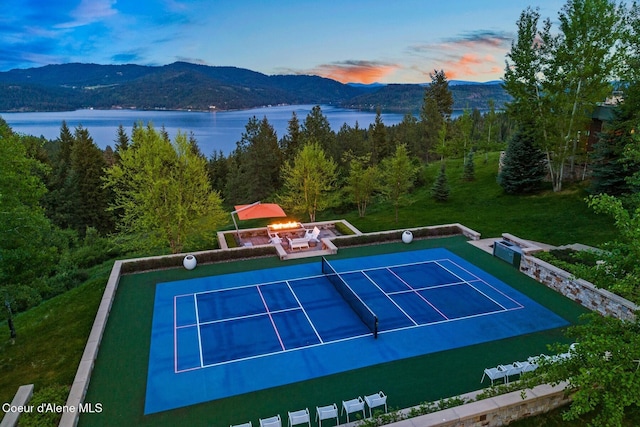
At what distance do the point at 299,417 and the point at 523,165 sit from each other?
27510mm

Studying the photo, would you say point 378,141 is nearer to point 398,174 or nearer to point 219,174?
point 398,174

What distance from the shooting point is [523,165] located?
29516 millimetres

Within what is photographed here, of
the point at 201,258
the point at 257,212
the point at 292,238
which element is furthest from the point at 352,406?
the point at 257,212

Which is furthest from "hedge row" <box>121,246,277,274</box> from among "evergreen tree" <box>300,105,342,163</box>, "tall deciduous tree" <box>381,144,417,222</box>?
"evergreen tree" <box>300,105,342,163</box>

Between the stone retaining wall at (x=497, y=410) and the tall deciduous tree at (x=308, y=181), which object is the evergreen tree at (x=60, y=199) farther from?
the stone retaining wall at (x=497, y=410)

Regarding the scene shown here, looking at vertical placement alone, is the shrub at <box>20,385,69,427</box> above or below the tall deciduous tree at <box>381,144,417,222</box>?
below

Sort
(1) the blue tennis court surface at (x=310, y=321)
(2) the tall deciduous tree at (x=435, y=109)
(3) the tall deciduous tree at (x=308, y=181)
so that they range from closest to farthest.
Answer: (1) the blue tennis court surface at (x=310, y=321)
(3) the tall deciduous tree at (x=308, y=181)
(2) the tall deciduous tree at (x=435, y=109)

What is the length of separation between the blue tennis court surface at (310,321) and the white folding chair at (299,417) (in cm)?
188

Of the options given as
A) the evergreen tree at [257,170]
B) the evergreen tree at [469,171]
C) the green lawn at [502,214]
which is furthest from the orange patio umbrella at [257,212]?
the evergreen tree at [257,170]

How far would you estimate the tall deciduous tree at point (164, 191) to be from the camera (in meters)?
19.5

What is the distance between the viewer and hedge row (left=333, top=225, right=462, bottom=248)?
21594 mm

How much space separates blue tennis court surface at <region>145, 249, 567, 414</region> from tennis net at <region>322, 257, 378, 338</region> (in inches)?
2.1

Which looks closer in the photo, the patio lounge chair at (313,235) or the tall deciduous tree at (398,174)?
the patio lounge chair at (313,235)

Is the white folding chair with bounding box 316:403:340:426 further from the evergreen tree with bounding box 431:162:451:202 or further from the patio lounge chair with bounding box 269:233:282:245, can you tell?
the evergreen tree with bounding box 431:162:451:202
